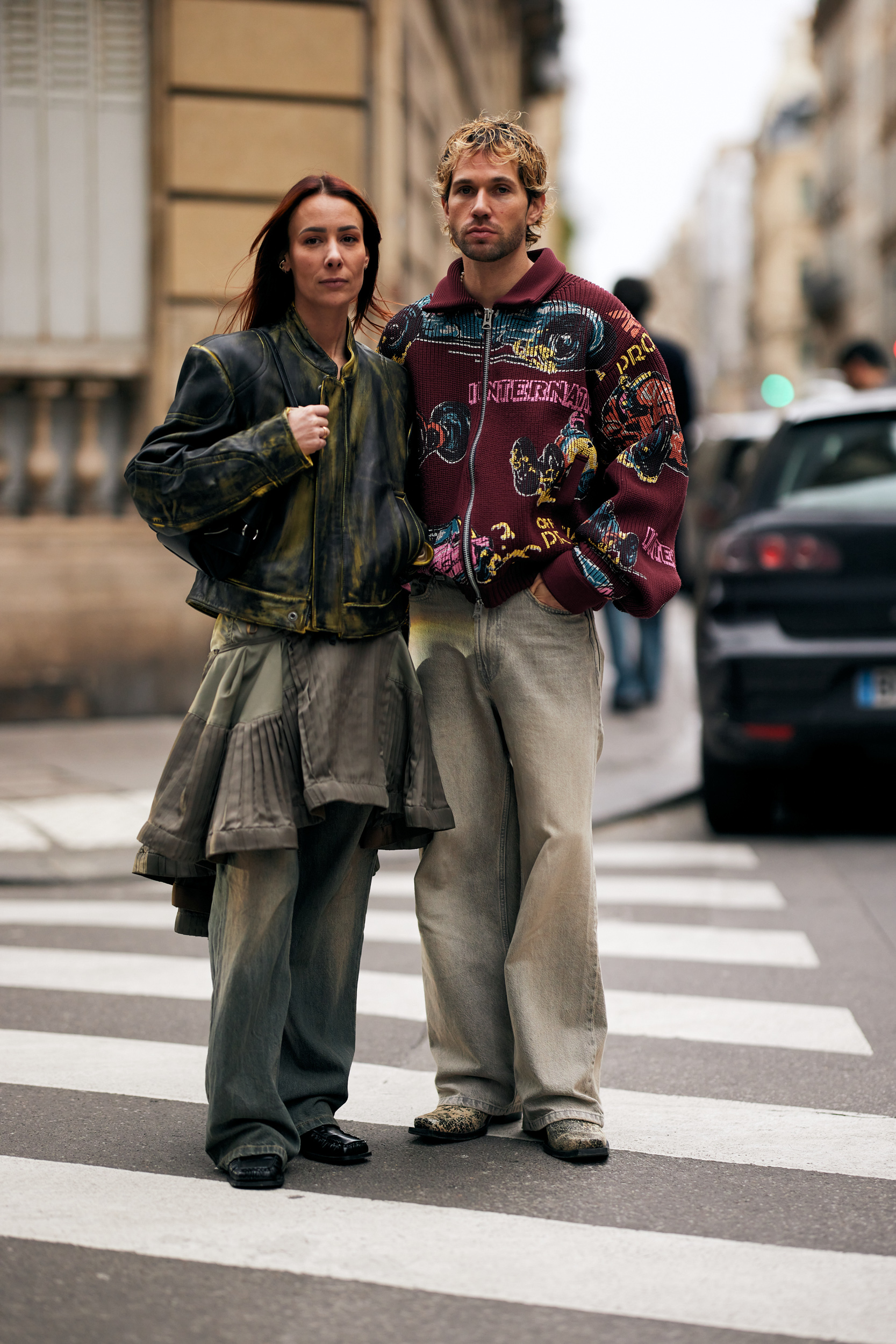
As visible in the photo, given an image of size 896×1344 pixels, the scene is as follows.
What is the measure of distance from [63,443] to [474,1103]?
7709 mm

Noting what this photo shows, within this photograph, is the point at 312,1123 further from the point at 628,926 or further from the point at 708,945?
the point at 628,926

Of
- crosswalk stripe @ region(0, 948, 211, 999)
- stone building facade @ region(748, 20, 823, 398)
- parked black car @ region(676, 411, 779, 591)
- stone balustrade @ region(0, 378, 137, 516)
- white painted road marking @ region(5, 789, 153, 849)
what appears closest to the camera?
crosswalk stripe @ region(0, 948, 211, 999)

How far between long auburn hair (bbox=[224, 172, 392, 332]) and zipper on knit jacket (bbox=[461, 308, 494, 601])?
25 centimetres

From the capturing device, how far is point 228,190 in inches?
410

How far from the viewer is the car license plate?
272 inches

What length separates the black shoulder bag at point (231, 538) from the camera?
10.7 ft

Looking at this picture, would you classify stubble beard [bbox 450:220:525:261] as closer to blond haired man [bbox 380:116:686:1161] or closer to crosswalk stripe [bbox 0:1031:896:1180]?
blond haired man [bbox 380:116:686:1161]

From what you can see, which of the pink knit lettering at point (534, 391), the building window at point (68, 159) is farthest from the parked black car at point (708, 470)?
the pink knit lettering at point (534, 391)

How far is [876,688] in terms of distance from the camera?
6.93 meters

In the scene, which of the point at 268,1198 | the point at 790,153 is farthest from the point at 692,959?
the point at 790,153

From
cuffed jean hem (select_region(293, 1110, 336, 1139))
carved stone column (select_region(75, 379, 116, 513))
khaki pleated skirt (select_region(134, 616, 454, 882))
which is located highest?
carved stone column (select_region(75, 379, 116, 513))

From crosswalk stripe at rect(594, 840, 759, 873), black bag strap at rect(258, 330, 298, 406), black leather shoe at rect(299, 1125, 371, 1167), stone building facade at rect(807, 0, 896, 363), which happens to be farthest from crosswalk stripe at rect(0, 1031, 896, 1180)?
stone building facade at rect(807, 0, 896, 363)

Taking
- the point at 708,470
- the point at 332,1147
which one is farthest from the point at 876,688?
the point at 708,470

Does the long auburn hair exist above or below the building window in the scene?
below
